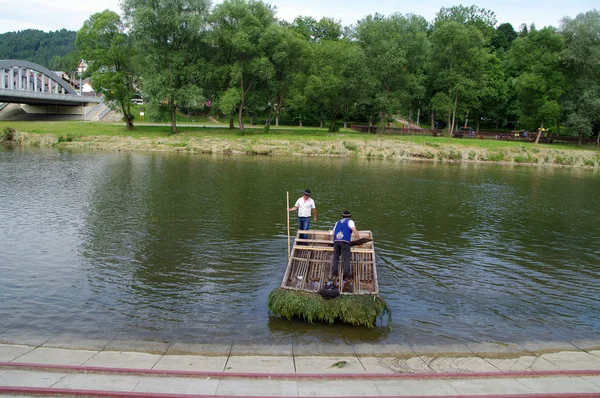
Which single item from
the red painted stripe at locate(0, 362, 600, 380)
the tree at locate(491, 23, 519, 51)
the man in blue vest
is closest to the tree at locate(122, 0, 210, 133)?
the man in blue vest

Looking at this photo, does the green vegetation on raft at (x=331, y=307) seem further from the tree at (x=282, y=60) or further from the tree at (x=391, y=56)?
the tree at (x=391, y=56)

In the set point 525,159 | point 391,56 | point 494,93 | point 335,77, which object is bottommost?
point 525,159

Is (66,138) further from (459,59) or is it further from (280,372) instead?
(280,372)

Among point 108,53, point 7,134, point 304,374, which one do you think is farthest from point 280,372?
point 7,134

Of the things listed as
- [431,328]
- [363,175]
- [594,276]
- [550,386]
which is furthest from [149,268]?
[363,175]

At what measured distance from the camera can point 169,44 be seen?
6325cm

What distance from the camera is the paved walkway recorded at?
911 centimetres

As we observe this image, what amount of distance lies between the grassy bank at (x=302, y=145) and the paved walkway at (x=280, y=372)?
1973 inches

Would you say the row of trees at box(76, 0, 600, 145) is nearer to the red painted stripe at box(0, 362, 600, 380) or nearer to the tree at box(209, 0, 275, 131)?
the tree at box(209, 0, 275, 131)

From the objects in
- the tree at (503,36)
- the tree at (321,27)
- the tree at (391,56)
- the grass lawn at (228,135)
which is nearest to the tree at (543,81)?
the grass lawn at (228,135)

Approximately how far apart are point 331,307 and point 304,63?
5869cm

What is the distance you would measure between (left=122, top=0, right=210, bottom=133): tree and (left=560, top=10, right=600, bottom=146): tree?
53.6 metres

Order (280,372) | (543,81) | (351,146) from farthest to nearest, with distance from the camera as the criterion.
Result: 1. (543,81)
2. (351,146)
3. (280,372)

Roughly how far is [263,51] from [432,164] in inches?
1084
